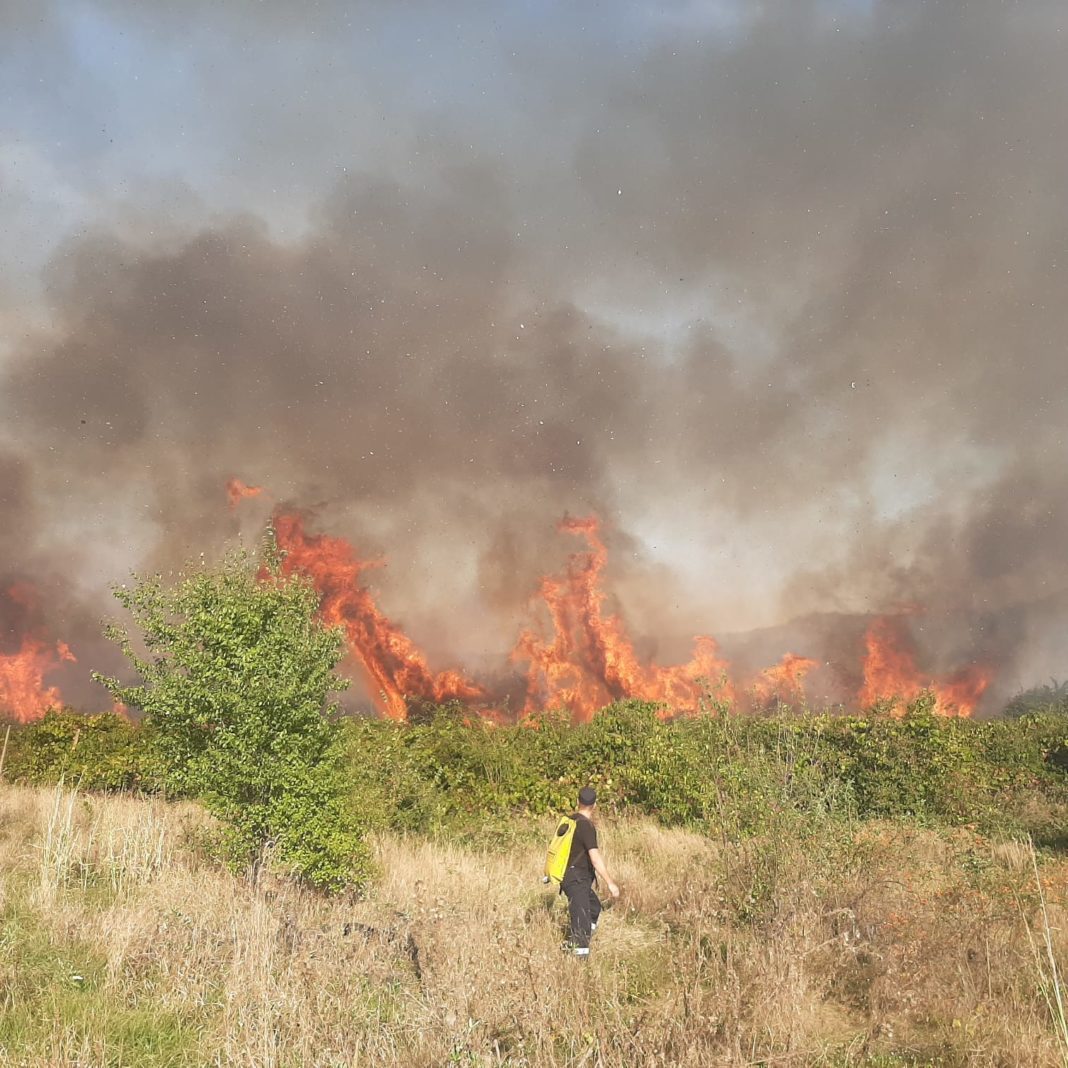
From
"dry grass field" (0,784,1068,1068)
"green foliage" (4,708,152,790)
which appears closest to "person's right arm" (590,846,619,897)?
"dry grass field" (0,784,1068,1068)

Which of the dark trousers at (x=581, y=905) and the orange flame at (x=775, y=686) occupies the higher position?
the orange flame at (x=775, y=686)

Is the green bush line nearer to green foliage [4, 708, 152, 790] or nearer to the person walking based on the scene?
green foliage [4, 708, 152, 790]

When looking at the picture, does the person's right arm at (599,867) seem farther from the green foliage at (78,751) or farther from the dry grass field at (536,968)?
the green foliage at (78,751)

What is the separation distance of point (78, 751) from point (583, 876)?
741 inches

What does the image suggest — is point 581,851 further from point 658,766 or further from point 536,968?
point 658,766

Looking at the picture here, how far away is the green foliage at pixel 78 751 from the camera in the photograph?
20.8m

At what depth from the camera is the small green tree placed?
387 inches

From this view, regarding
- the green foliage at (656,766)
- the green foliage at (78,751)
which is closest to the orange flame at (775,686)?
the green foliage at (656,766)

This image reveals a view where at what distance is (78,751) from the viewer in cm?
2180

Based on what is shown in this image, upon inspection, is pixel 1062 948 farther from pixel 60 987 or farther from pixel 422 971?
pixel 60 987

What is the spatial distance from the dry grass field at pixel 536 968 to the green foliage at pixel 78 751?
36.2ft

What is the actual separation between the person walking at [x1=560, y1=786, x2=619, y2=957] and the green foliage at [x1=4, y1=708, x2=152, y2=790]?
15.3 m

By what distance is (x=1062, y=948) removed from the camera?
25.1ft

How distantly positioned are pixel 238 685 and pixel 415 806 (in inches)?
293
